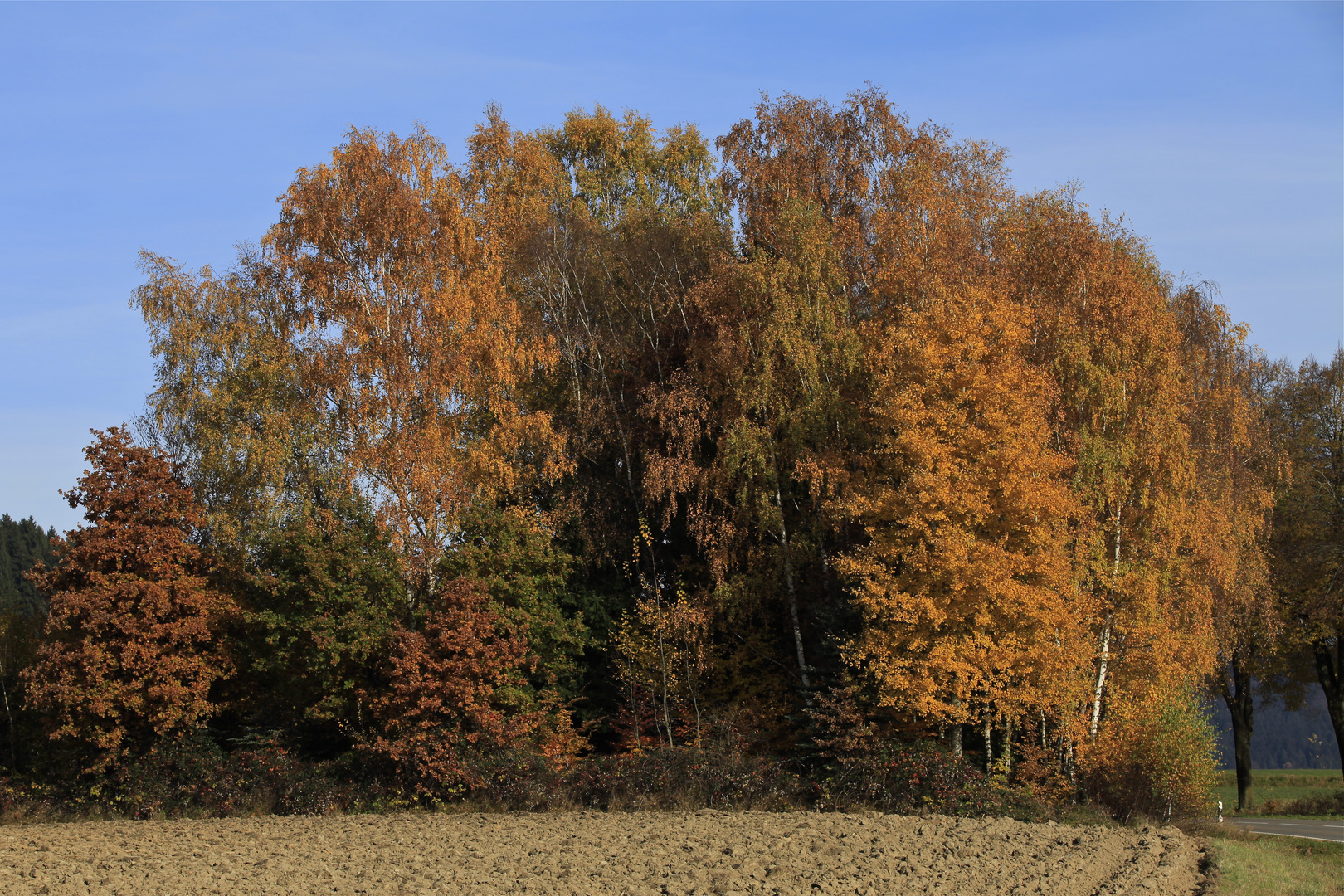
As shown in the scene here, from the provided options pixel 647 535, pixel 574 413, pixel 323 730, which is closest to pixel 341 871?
pixel 323 730

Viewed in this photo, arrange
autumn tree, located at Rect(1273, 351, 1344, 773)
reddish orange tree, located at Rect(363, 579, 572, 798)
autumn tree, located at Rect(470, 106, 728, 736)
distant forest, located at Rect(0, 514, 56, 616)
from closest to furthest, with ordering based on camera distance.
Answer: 1. reddish orange tree, located at Rect(363, 579, 572, 798)
2. autumn tree, located at Rect(470, 106, 728, 736)
3. autumn tree, located at Rect(1273, 351, 1344, 773)
4. distant forest, located at Rect(0, 514, 56, 616)

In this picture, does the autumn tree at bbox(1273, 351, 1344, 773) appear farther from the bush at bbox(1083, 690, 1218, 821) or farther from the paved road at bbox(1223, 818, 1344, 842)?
the bush at bbox(1083, 690, 1218, 821)

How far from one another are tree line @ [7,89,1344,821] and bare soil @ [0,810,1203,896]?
11.6 ft

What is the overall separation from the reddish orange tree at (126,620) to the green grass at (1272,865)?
772 inches

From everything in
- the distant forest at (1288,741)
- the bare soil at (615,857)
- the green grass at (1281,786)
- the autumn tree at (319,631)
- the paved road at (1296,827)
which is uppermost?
the autumn tree at (319,631)

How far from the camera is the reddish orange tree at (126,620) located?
21.1 metres

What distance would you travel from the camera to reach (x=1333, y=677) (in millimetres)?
33875

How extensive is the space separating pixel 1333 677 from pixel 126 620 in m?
36.4

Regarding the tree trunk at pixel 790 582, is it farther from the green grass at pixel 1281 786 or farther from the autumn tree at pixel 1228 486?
the green grass at pixel 1281 786

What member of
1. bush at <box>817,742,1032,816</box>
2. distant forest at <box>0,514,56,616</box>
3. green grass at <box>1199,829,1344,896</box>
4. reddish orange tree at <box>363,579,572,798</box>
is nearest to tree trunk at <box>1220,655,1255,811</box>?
green grass at <box>1199,829,1344,896</box>

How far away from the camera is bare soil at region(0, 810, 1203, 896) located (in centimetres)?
1234

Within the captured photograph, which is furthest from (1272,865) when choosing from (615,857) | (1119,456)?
(615,857)

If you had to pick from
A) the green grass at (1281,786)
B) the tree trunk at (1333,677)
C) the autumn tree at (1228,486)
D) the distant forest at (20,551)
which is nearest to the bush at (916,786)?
the autumn tree at (1228,486)

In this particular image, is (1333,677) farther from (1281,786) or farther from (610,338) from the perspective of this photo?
(610,338)
